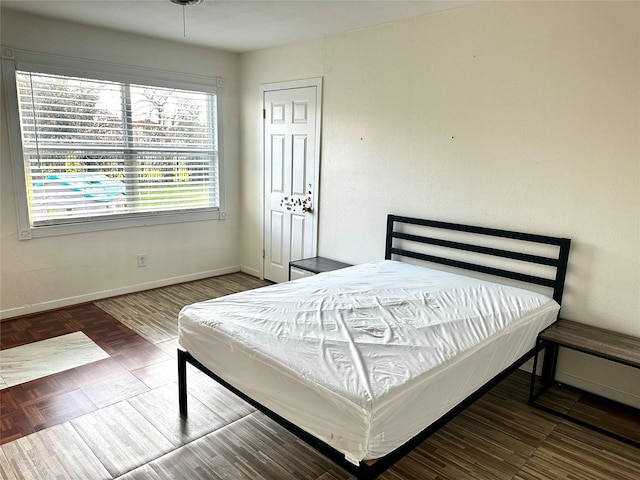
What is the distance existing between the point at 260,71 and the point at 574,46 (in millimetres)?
3056

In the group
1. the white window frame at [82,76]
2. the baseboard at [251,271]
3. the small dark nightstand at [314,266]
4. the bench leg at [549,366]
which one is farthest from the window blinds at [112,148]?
the bench leg at [549,366]

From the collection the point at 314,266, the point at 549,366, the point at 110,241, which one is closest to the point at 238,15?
the point at 314,266

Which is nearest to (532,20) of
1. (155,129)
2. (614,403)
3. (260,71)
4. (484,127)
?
(484,127)

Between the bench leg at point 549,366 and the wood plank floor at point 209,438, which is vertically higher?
the bench leg at point 549,366

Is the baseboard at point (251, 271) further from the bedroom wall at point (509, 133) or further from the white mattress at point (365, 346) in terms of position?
the white mattress at point (365, 346)

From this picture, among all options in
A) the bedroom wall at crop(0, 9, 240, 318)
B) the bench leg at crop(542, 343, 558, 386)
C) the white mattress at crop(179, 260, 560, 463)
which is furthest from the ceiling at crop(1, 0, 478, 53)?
the bench leg at crop(542, 343, 558, 386)

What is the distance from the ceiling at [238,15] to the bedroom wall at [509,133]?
0.65 ft

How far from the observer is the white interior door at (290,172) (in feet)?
14.0

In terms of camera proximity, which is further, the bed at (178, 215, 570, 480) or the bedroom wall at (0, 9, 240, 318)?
the bedroom wall at (0, 9, 240, 318)

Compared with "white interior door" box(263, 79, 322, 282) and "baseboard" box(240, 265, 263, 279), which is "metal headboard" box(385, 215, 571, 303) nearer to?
"white interior door" box(263, 79, 322, 282)

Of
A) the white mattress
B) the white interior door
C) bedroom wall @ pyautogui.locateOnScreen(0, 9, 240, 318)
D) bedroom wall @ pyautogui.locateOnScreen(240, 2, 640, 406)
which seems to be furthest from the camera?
the white interior door

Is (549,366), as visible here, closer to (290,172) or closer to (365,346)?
(365,346)

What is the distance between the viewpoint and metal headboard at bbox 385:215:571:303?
2787 millimetres

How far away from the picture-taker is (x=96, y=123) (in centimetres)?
400
